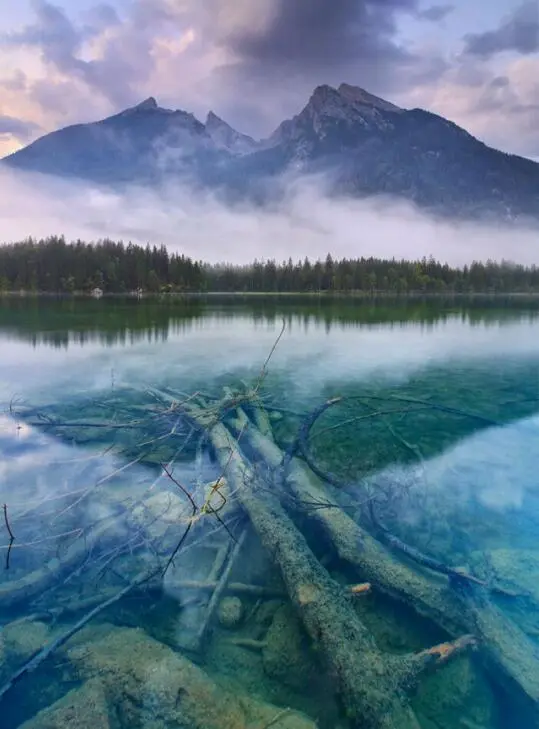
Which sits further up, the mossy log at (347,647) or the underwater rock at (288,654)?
the mossy log at (347,647)

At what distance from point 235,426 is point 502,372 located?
34.4 feet

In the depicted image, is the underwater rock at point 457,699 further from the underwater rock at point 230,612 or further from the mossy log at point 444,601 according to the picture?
the underwater rock at point 230,612

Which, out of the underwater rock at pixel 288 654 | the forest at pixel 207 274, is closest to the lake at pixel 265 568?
the underwater rock at pixel 288 654

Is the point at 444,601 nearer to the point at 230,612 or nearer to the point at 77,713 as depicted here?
the point at 230,612

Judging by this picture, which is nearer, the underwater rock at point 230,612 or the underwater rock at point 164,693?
the underwater rock at point 164,693

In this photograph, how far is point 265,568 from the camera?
4211mm

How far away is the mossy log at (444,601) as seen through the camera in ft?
10.4

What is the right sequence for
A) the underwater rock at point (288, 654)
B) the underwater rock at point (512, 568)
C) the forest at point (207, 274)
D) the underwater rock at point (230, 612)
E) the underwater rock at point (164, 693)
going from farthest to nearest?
the forest at point (207, 274) < the underwater rock at point (512, 568) < the underwater rock at point (230, 612) < the underwater rock at point (288, 654) < the underwater rock at point (164, 693)

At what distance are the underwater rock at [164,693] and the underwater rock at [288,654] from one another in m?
0.35

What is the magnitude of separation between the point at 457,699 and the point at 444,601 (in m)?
0.72

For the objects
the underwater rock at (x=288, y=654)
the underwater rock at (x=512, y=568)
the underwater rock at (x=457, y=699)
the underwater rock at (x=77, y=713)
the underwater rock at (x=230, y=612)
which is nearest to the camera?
the underwater rock at (x=77, y=713)

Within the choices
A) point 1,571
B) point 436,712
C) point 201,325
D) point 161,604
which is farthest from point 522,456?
point 201,325

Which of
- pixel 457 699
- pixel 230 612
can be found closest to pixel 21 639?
pixel 230 612

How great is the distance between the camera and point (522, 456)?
7363mm
